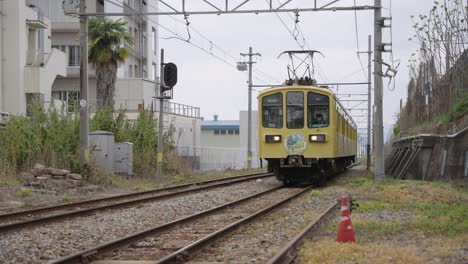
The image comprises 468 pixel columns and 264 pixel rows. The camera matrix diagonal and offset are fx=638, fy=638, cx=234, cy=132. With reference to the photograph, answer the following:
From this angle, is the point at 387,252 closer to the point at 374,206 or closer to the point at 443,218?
the point at 443,218

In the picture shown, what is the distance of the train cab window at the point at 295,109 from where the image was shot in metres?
20.0

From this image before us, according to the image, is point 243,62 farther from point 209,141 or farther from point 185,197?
point 185,197

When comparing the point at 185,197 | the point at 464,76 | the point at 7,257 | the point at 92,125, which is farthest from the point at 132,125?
the point at 7,257

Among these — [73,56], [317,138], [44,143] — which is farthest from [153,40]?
[317,138]

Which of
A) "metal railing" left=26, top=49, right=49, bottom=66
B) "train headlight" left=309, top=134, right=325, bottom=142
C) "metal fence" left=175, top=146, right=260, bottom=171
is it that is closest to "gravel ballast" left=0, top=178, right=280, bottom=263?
"train headlight" left=309, top=134, right=325, bottom=142

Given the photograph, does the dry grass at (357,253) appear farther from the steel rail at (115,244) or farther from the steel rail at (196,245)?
the steel rail at (115,244)

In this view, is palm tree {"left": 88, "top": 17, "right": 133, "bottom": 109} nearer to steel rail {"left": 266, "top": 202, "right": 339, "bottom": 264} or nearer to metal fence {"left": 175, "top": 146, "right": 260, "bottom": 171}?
metal fence {"left": 175, "top": 146, "right": 260, "bottom": 171}

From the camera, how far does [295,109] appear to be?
2005cm

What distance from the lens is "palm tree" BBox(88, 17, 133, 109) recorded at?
32516 mm

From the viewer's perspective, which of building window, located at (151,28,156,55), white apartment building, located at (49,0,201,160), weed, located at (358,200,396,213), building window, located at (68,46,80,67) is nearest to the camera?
weed, located at (358,200,396,213)

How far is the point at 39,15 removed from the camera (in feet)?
105

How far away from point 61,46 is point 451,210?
35915mm

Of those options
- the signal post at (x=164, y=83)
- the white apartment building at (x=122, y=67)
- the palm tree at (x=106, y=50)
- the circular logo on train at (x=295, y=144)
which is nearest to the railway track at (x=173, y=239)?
the circular logo on train at (x=295, y=144)

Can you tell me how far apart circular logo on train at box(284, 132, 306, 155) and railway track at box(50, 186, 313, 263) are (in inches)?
244
